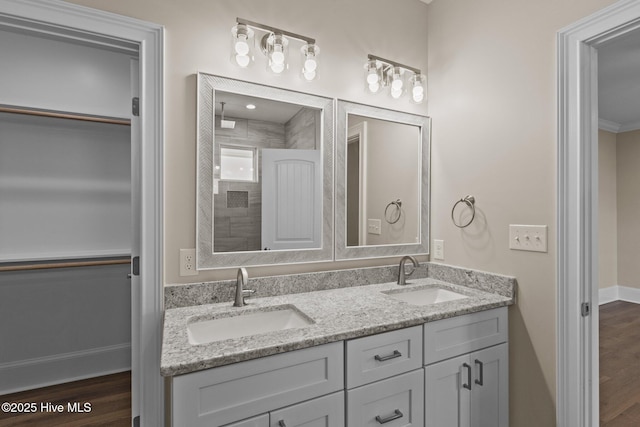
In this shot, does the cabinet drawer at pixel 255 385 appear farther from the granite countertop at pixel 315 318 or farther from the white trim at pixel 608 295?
the white trim at pixel 608 295

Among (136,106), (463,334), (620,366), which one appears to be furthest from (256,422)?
(620,366)

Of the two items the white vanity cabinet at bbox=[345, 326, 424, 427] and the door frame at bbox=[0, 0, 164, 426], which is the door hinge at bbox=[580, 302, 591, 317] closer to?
the white vanity cabinet at bbox=[345, 326, 424, 427]

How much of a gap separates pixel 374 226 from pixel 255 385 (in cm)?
116

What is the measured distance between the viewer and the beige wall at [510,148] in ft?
4.94

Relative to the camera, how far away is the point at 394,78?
1935mm

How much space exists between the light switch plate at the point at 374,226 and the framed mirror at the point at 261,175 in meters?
0.26

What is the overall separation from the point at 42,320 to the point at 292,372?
2.28m

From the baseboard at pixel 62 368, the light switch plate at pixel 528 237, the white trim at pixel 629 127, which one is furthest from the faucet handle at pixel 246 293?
the white trim at pixel 629 127

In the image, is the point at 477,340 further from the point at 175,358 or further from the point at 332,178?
the point at 175,358

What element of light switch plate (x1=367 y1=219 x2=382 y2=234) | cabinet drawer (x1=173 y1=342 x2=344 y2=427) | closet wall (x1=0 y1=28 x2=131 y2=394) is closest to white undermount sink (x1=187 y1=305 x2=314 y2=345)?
cabinet drawer (x1=173 y1=342 x2=344 y2=427)

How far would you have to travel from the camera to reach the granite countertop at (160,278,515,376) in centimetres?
99

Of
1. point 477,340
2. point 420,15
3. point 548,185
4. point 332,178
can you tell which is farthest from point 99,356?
point 420,15

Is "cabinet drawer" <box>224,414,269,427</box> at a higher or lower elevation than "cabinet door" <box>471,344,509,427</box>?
higher

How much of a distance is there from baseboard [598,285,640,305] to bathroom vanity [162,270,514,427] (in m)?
4.26
